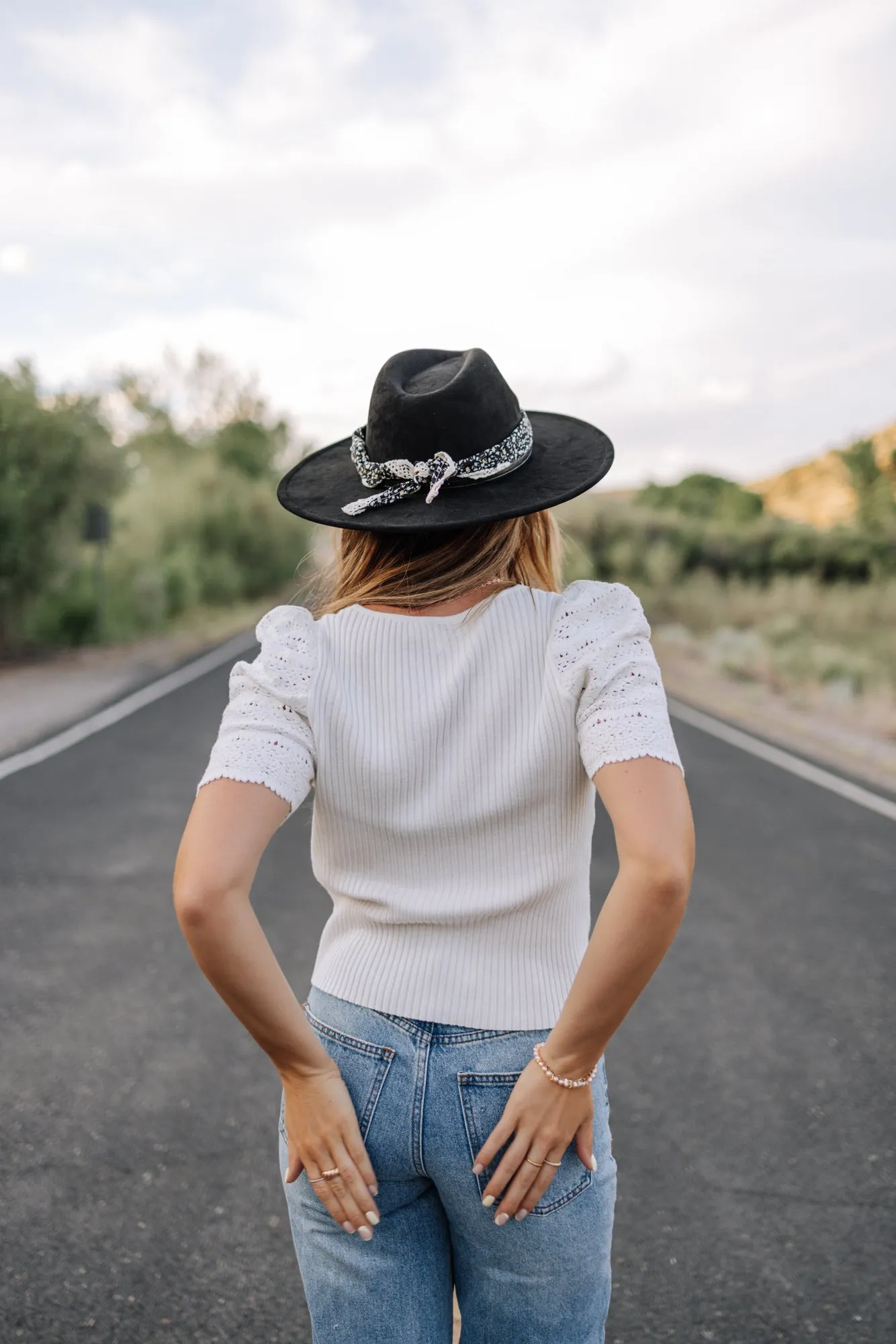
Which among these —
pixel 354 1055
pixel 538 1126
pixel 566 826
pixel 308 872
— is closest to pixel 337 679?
pixel 566 826

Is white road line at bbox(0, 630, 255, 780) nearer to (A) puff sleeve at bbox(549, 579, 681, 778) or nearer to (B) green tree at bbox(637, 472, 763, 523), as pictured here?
(A) puff sleeve at bbox(549, 579, 681, 778)

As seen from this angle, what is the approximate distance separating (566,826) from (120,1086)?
293 cm

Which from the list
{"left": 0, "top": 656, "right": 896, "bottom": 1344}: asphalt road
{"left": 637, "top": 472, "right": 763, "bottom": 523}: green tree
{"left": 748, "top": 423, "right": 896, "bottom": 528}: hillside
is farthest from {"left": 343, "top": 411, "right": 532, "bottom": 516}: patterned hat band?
{"left": 748, "top": 423, "right": 896, "bottom": 528}: hillside

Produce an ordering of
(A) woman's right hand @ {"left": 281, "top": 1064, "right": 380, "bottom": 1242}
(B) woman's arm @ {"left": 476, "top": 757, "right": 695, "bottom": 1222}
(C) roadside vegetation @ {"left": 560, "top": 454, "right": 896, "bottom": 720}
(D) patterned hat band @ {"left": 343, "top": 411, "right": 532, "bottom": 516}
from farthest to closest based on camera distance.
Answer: (C) roadside vegetation @ {"left": 560, "top": 454, "right": 896, "bottom": 720}, (D) patterned hat band @ {"left": 343, "top": 411, "right": 532, "bottom": 516}, (A) woman's right hand @ {"left": 281, "top": 1064, "right": 380, "bottom": 1242}, (B) woman's arm @ {"left": 476, "top": 757, "right": 695, "bottom": 1222}

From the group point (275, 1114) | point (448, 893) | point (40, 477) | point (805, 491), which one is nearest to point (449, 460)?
point (448, 893)

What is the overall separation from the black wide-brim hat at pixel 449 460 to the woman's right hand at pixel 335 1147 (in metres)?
0.69

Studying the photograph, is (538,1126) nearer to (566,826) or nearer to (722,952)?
(566,826)

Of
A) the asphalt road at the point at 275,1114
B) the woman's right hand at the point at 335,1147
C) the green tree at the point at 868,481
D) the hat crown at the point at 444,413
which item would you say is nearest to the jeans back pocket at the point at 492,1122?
the woman's right hand at the point at 335,1147

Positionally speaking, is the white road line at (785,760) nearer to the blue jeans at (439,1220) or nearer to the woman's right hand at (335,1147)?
the blue jeans at (439,1220)

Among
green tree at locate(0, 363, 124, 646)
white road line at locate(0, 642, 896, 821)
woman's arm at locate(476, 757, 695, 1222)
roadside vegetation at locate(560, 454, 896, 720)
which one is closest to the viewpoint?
woman's arm at locate(476, 757, 695, 1222)

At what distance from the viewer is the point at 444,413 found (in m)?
1.50

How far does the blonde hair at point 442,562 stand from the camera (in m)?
1.46

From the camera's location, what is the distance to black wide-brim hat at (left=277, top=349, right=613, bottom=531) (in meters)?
1.47

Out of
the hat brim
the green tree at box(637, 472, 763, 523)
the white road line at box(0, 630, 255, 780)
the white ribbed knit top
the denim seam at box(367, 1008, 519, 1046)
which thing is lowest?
the green tree at box(637, 472, 763, 523)
